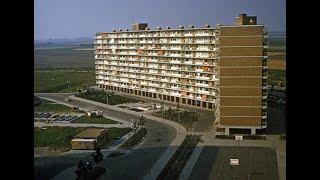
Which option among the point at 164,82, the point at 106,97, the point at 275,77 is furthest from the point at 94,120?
the point at 275,77

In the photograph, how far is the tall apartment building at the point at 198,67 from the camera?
575 cm

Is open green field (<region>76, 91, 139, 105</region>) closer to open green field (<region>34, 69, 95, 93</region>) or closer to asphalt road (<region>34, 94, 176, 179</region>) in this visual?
open green field (<region>34, 69, 95, 93</region>)

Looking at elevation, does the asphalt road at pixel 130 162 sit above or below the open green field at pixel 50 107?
below

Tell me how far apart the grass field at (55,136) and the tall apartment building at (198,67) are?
2057 millimetres

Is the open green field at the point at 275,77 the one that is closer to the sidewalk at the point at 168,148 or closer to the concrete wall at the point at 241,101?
the sidewalk at the point at 168,148

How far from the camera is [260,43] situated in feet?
18.8

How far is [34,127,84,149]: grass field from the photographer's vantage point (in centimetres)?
554

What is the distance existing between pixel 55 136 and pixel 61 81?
7608 mm

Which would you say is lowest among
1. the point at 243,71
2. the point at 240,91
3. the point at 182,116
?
the point at 182,116

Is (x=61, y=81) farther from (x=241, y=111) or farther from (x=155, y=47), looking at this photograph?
(x=241, y=111)

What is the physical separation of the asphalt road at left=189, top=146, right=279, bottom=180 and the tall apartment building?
80 centimetres

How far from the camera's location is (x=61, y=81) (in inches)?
528

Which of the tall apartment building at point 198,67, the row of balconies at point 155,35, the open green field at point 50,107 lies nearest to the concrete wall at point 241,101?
the tall apartment building at point 198,67

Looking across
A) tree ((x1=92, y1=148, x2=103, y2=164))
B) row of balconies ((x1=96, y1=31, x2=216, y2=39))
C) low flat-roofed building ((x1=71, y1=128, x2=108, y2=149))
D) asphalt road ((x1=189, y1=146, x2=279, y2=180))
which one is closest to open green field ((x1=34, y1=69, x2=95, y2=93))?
row of balconies ((x1=96, y1=31, x2=216, y2=39))
